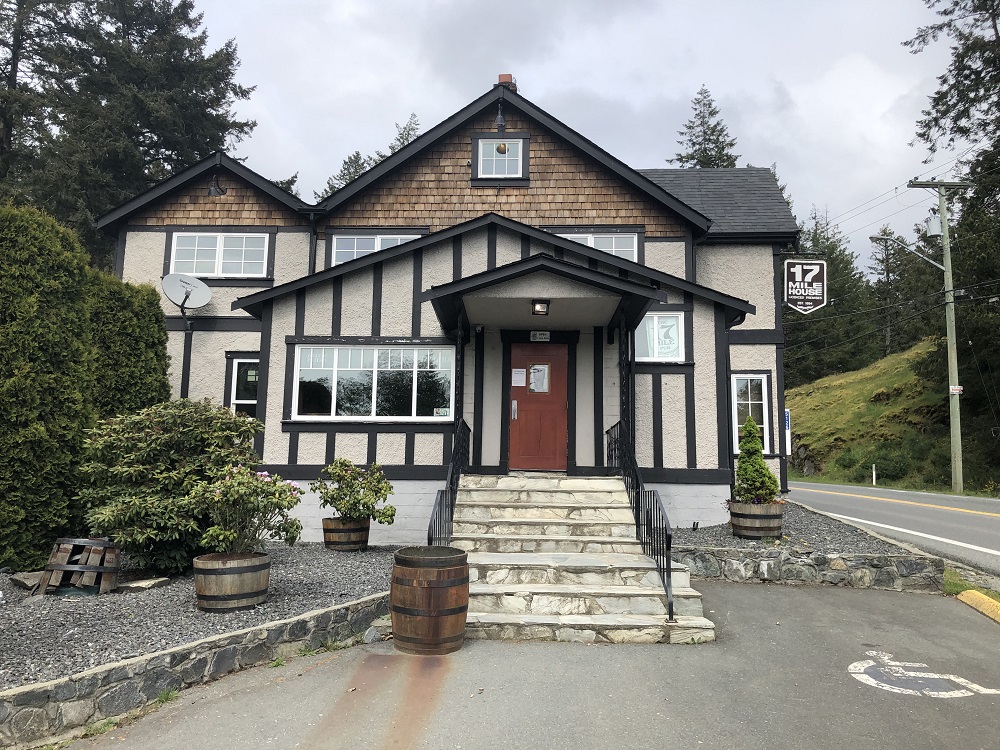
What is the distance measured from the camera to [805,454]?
32.7 m

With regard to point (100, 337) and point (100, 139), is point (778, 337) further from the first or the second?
point (100, 139)

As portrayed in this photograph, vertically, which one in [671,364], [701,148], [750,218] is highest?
[701,148]

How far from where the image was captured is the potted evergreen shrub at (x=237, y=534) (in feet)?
21.0

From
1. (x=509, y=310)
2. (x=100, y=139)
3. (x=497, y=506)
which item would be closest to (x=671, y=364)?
(x=509, y=310)

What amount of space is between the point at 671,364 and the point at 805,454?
80.3 ft

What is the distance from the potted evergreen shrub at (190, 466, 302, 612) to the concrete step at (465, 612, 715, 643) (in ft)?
6.96

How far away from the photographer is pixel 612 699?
5.16m

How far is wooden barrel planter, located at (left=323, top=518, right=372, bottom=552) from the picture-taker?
9.74m

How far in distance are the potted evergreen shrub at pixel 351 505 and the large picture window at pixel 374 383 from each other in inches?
61.1

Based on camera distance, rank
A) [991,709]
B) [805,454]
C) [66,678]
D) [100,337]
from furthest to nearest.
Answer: [805,454]
[100,337]
[991,709]
[66,678]

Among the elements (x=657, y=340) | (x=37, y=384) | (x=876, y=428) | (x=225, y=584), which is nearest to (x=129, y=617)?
(x=225, y=584)

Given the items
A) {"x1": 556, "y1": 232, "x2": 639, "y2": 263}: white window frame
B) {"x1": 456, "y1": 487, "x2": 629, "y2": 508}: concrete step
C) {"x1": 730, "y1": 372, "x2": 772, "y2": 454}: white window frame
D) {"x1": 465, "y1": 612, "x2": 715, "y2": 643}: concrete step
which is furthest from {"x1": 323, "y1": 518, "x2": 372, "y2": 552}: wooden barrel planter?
{"x1": 730, "y1": 372, "x2": 772, "y2": 454}: white window frame

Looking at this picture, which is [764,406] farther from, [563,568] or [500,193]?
[563,568]

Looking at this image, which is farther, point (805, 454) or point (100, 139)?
point (805, 454)
